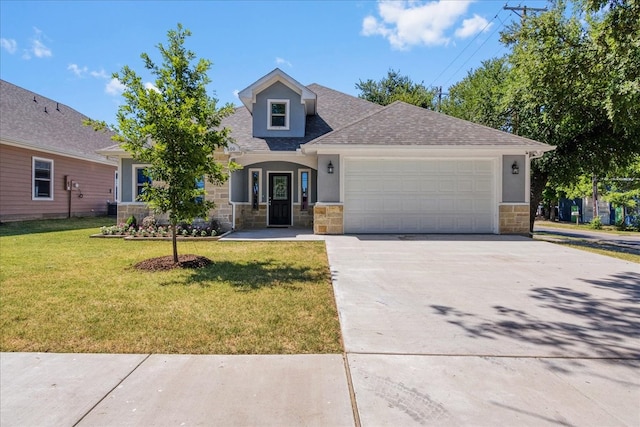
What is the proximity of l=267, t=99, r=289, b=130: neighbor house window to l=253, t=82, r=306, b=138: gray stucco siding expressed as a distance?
12cm

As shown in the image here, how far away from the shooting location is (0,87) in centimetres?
1722

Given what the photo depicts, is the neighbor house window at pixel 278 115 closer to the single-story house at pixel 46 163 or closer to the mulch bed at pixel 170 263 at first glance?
the mulch bed at pixel 170 263

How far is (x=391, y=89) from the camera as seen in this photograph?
30984mm

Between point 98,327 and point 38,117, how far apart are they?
19.3m

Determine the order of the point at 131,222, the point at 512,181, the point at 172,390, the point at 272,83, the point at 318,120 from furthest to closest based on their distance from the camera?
the point at 318,120 < the point at 272,83 < the point at 131,222 < the point at 512,181 < the point at 172,390

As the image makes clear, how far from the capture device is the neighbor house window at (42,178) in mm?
16312

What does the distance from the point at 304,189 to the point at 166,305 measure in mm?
10477

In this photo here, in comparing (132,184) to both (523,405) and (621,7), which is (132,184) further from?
(621,7)

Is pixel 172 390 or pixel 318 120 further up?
pixel 318 120

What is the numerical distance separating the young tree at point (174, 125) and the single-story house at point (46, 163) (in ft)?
38.5

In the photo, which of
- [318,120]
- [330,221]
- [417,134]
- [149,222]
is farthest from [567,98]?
[149,222]

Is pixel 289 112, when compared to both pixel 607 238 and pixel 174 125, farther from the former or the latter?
pixel 607 238

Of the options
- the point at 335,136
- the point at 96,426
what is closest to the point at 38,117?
the point at 335,136

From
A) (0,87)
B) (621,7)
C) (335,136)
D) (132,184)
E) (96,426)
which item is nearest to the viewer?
(96,426)
